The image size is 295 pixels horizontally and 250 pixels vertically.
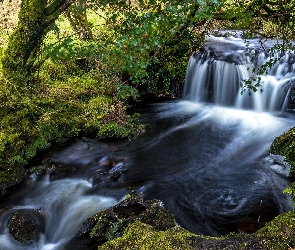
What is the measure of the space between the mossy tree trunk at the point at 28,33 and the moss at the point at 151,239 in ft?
15.9

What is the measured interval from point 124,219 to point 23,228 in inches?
71.0

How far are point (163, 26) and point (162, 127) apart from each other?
20.8 ft

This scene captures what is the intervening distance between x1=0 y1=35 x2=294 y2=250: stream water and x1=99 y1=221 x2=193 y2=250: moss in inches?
87.1

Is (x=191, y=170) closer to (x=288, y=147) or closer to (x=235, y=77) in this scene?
(x=288, y=147)

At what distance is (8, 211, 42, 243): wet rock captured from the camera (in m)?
5.24

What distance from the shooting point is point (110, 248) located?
10.2ft

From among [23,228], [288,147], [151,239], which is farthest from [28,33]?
[288,147]

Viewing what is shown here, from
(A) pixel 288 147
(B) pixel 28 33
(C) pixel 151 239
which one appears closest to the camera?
(C) pixel 151 239

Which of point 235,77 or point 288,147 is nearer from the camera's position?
point 288,147

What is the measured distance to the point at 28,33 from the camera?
6621 millimetres

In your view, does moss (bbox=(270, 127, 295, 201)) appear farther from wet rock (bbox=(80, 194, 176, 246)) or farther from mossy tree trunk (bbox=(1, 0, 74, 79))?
mossy tree trunk (bbox=(1, 0, 74, 79))

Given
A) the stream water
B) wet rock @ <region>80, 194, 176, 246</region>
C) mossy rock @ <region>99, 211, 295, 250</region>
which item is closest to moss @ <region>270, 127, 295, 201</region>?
the stream water

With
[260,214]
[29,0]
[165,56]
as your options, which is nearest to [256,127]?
[165,56]

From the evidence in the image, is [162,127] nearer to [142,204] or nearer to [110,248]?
[142,204]
